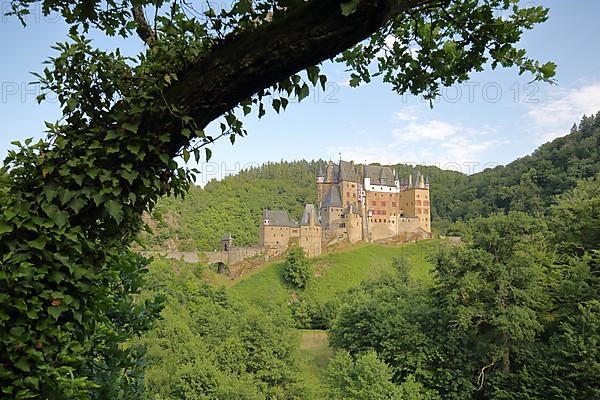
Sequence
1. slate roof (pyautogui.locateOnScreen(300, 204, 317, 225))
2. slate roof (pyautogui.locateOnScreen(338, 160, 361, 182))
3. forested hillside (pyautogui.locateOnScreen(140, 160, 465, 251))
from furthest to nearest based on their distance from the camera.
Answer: forested hillside (pyautogui.locateOnScreen(140, 160, 465, 251)), slate roof (pyautogui.locateOnScreen(338, 160, 361, 182)), slate roof (pyautogui.locateOnScreen(300, 204, 317, 225))

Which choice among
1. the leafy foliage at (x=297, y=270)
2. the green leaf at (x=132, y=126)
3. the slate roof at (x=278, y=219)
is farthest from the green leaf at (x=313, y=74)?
the slate roof at (x=278, y=219)

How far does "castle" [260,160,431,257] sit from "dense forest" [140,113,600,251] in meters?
7.75

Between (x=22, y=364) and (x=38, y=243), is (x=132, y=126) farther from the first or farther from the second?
(x=22, y=364)

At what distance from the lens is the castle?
55969mm

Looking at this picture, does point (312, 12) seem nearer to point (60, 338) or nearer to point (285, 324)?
point (60, 338)

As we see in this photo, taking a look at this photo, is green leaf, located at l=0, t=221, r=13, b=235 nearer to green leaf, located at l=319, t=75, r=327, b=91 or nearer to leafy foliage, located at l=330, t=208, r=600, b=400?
green leaf, located at l=319, t=75, r=327, b=91

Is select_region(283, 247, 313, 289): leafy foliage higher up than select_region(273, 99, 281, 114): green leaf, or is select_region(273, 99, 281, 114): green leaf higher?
select_region(273, 99, 281, 114): green leaf

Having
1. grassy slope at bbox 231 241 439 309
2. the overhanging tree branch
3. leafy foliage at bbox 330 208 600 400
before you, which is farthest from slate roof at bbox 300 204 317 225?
the overhanging tree branch

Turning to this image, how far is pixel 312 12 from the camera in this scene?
203 centimetres

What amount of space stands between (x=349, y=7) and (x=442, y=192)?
9276 cm

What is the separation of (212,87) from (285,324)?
23593mm

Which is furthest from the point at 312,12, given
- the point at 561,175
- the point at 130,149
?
the point at 561,175

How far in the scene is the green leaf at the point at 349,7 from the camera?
182 cm

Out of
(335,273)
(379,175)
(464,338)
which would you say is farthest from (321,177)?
(464,338)
